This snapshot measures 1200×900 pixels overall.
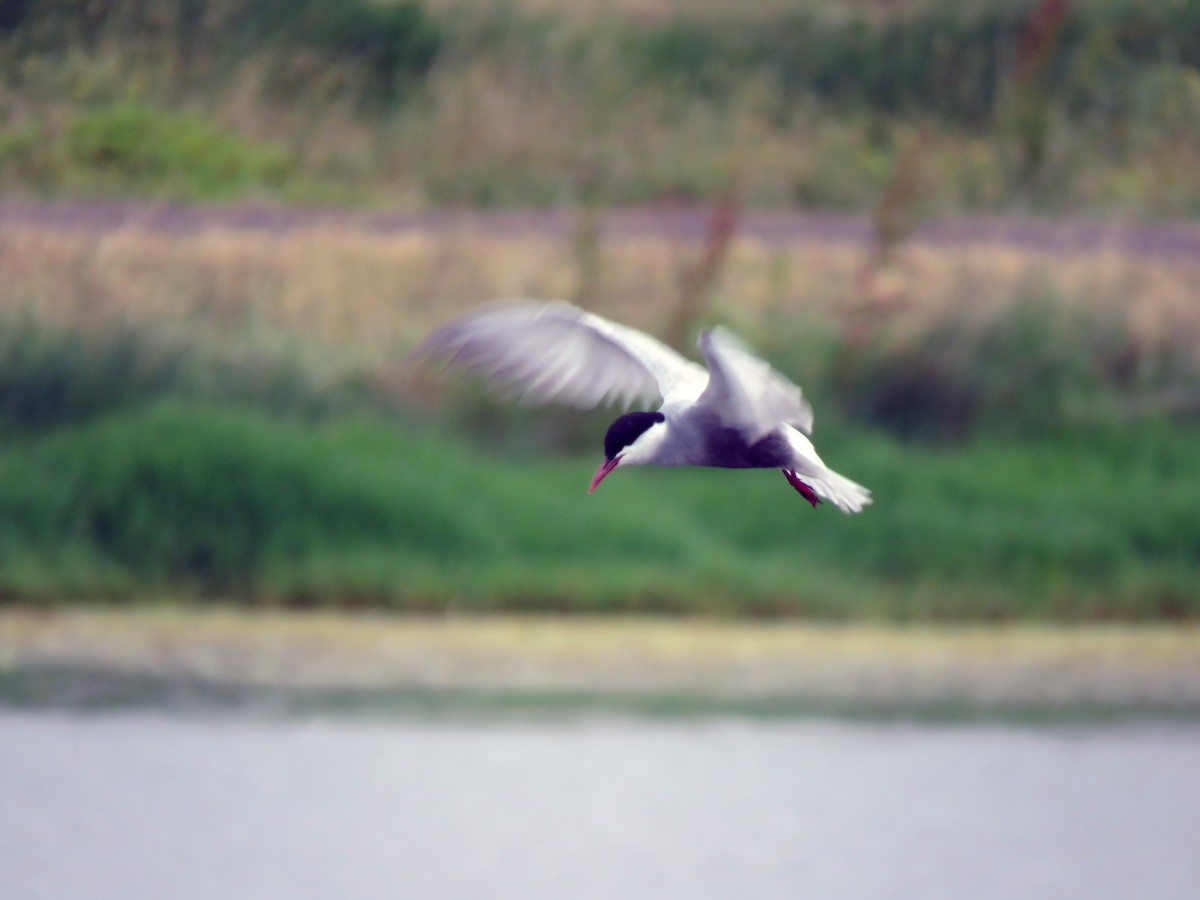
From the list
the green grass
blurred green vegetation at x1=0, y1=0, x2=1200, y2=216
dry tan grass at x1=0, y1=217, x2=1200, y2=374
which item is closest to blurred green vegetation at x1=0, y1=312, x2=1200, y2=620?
the green grass

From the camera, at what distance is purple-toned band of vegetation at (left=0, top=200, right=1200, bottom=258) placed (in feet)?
38.2

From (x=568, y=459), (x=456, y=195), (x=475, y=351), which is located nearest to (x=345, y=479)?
(x=568, y=459)

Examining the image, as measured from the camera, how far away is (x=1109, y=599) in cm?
1059

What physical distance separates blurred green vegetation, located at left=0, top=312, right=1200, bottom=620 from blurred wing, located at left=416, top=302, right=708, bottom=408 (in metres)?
5.25

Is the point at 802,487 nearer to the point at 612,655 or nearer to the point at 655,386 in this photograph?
the point at 655,386

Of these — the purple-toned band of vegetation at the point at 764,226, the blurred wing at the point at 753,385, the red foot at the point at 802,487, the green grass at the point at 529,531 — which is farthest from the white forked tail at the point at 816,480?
the purple-toned band of vegetation at the point at 764,226

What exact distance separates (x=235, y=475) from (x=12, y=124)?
1.95 metres

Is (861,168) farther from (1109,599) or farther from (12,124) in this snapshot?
(12,124)

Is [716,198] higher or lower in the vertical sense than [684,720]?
higher

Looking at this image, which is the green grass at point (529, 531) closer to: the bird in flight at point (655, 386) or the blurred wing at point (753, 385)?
the bird in flight at point (655, 386)

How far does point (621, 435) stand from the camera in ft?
14.4

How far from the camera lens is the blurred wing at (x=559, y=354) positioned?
16.1 feet

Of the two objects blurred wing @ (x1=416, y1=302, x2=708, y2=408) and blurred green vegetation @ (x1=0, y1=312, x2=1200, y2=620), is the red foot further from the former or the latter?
blurred green vegetation @ (x1=0, y1=312, x2=1200, y2=620)

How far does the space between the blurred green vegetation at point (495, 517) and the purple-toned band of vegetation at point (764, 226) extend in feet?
2.69
